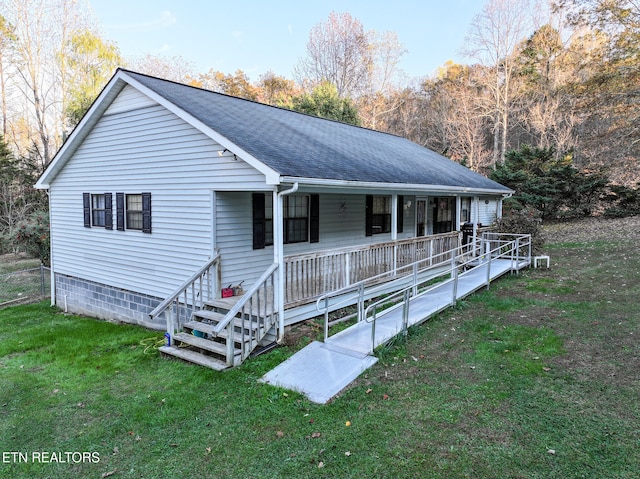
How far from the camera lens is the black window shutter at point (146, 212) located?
8.68 metres

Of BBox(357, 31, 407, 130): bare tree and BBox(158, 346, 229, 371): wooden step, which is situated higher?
BBox(357, 31, 407, 130): bare tree

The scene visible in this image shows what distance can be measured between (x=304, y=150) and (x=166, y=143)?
2790 mm

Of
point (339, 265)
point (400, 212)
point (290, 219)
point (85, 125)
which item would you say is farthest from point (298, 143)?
point (85, 125)

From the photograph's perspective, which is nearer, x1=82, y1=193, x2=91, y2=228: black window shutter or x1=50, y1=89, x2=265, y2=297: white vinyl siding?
x1=50, y1=89, x2=265, y2=297: white vinyl siding

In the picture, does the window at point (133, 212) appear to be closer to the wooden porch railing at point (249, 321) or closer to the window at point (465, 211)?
the wooden porch railing at point (249, 321)

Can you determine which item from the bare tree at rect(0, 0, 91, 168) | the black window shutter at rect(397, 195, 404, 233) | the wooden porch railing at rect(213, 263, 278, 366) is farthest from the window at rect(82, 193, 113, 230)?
the bare tree at rect(0, 0, 91, 168)

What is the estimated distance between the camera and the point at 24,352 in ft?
24.4

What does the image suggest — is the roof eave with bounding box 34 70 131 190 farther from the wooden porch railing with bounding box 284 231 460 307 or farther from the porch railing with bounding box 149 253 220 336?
the wooden porch railing with bounding box 284 231 460 307

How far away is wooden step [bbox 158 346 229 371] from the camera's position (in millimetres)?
5927

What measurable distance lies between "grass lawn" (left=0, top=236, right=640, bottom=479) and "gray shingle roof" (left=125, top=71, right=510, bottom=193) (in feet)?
10.4

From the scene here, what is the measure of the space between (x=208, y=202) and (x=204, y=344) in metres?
2.60

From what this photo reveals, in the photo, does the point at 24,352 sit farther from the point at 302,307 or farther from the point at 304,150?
the point at 304,150

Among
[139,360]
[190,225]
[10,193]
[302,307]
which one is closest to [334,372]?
[302,307]

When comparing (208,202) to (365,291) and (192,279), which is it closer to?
(192,279)
